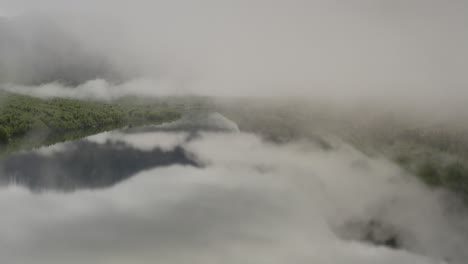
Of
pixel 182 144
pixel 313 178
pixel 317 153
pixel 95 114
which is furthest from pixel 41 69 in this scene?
pixel 313 178

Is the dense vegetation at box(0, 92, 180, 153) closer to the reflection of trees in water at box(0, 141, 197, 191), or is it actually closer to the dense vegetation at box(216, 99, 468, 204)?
the reflection of trees in water at box(0, 141, 197, 191)

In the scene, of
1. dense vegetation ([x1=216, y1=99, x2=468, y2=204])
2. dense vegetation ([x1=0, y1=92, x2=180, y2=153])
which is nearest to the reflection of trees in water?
dense vegetation ([x1=0, y1=92, x2=180, y2=153])

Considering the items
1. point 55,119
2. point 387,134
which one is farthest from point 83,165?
point 387,134

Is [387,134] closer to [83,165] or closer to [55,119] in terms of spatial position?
[55,119]

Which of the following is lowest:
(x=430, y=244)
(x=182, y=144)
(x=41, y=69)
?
(x=430, y=244)

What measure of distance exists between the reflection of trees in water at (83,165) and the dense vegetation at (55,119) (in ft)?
20.0

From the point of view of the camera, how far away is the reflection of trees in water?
45281 millimetres

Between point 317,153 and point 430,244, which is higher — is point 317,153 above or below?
above

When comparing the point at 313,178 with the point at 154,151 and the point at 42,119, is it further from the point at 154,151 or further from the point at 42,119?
the point at 42,119

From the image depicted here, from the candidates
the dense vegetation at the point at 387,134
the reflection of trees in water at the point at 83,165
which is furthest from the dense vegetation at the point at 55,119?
the dense vegetation at the point at 387,134

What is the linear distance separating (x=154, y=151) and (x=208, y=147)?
45.3 ft

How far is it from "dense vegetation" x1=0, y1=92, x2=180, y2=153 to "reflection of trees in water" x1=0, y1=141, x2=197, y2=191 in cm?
608

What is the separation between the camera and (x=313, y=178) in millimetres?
61469

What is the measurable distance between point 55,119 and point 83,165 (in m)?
32.6
